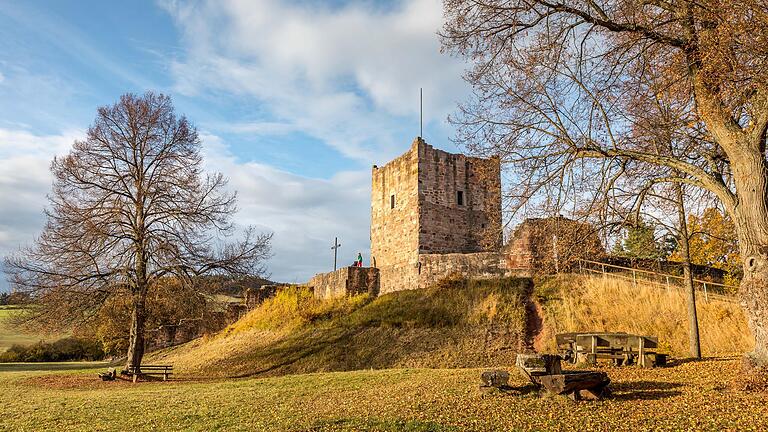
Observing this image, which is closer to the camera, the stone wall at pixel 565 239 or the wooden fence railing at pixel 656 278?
the stone wall at pixel 565 239

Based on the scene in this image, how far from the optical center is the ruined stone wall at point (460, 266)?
21812mm

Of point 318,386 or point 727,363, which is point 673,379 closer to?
point 727,363

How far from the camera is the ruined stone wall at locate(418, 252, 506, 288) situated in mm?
21812

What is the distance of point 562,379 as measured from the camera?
8.15 m

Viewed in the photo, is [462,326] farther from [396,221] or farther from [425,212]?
[396,221]

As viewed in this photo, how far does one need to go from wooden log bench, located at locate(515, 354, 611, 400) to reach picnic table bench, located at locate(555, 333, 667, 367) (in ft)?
10.9

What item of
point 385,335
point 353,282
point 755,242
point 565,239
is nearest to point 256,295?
point 353,282

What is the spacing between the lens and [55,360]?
33.7 m

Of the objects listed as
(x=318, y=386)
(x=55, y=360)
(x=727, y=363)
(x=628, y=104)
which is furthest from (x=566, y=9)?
(x=55, y=360)

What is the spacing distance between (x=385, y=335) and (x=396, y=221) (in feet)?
A: 29.9

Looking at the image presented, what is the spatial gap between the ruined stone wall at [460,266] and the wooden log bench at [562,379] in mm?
12988

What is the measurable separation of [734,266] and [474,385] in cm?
1608

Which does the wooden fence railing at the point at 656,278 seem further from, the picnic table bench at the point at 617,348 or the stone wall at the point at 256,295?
the stone wall at the point at 256,295

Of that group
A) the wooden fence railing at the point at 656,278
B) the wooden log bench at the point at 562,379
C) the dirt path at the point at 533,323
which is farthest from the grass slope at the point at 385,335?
the wooden log bench at the point at 562,379
